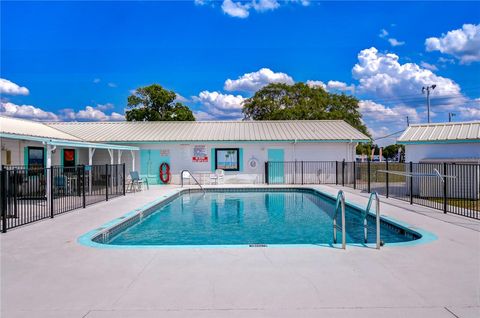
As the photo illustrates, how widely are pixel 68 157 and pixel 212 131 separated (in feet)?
26.6

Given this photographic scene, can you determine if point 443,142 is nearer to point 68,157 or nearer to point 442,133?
point 442,133

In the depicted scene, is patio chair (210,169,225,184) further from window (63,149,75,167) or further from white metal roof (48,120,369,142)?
window (63,149,75,167)

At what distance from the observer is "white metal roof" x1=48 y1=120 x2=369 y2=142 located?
20.5 metres

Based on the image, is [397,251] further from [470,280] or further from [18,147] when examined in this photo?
[18,147]

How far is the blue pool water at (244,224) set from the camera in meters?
8.18

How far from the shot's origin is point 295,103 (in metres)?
41.5

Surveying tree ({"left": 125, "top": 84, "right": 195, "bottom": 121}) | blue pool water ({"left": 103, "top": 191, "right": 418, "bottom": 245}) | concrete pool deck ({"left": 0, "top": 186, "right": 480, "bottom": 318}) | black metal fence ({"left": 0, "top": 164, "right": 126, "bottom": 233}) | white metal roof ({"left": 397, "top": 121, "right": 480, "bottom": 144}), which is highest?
tree ({"left": 125, "top": 84, "right": 195, "bottom": 121})

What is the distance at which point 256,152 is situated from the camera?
2059cm

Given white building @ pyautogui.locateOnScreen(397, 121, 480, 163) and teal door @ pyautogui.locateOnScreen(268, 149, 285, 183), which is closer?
white building @ pyautogui.locateOnScreen(397, 121, 480, 163)

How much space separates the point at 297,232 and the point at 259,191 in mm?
9232

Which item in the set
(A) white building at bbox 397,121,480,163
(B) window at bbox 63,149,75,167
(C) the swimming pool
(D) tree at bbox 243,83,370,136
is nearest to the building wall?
(A) white building at bbox 397,121,480,163

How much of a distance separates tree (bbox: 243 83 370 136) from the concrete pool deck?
33.6 meters

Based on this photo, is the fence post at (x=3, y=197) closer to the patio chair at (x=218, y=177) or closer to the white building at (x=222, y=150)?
the white building at (x=222, y=150)

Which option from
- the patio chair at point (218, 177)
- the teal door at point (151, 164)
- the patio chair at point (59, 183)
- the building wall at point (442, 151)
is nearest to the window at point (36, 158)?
the patio chair at point (59, 183)
